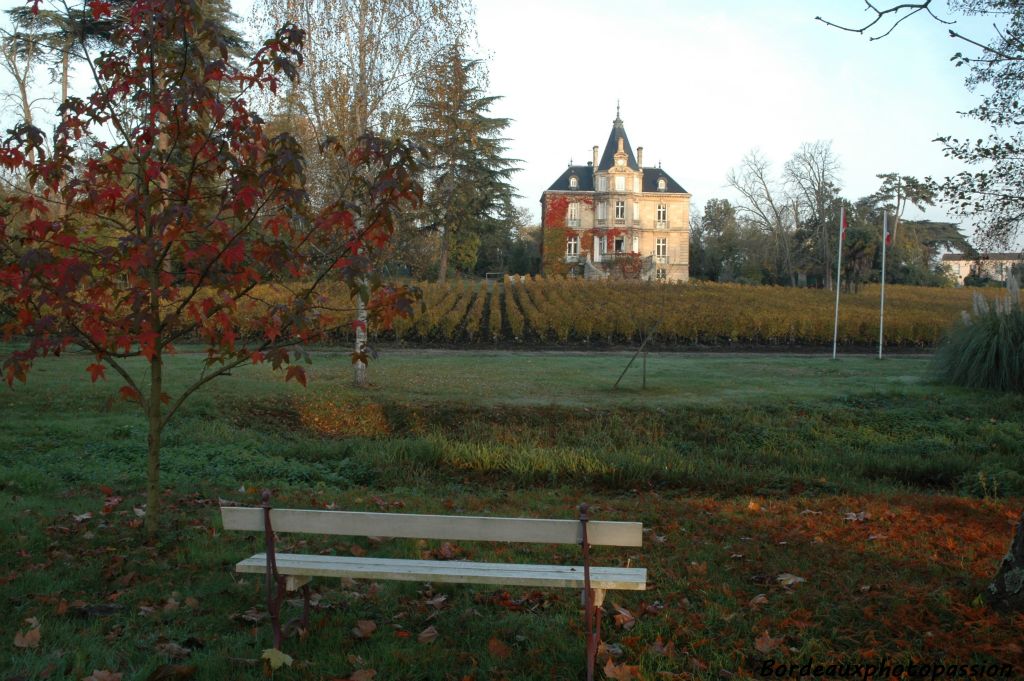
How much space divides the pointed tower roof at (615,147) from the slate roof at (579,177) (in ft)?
5.13

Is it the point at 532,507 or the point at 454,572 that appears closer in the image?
the point at 454,572

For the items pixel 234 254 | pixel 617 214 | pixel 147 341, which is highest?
pixel 617 214

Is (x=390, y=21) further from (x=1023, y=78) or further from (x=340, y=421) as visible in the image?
(x=1023, y=78)

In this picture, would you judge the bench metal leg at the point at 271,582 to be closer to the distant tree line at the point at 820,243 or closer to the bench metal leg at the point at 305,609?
the bench metal leg at the point at 305,609

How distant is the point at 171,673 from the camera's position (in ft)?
10.7

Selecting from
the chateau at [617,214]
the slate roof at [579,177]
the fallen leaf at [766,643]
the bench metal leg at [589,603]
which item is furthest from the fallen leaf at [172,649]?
the slate roof at [579,177]

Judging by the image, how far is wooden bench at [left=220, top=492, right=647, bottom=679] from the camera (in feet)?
11.1

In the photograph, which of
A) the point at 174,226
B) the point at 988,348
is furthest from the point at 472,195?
the point at 174,226

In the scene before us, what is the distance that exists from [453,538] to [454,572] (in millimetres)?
195

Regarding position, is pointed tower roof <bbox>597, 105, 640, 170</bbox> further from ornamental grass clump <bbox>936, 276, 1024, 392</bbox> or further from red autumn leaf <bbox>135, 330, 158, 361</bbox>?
red autumn leaf <bbox>135, 330, 158, 361</bbox>

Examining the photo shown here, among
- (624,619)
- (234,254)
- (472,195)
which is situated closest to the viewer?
(624,619)

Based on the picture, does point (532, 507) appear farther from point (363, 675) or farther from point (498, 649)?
point (363, 675)

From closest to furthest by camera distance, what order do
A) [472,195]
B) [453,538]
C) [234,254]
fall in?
[453,538]
[234,254]
[472,195]

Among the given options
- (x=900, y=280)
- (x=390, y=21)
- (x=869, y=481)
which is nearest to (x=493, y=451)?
(x=869, y=481)
